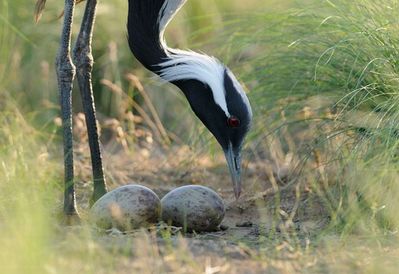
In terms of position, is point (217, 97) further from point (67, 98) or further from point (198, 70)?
point (67, 98)

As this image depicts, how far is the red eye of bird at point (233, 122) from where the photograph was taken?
16.1ft

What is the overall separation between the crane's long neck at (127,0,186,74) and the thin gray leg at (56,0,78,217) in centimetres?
40

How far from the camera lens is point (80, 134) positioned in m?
6.58

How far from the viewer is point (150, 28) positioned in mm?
5262

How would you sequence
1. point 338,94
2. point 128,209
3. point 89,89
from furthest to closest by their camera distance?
point 89,89
point 338,94
point 128,209

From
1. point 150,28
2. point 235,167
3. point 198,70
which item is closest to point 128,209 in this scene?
point 235,167

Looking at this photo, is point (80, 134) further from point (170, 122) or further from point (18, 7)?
point (18, 7)

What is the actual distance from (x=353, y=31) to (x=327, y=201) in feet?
3.48

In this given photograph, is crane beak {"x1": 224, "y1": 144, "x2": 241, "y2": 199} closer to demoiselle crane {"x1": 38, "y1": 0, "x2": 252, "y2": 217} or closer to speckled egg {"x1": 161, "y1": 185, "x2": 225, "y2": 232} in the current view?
demoiselle crane {"x1": 38, "y1": 0, "x2": 252, "y2": 217}

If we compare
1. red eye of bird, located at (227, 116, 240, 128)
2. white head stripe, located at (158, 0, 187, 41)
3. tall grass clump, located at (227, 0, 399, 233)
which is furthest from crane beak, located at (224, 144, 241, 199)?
white head stripe, located at (158, 0, 187, 41)

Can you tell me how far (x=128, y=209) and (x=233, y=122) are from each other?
721 millimetres

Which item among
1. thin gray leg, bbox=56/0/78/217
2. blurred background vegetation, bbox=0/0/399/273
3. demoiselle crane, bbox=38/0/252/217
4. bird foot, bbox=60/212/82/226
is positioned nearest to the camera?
blurred background vegetation, bbox=0/0/399/273

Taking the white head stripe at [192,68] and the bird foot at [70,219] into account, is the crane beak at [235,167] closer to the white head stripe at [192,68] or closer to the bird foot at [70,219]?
the white head stripe at [192,68]

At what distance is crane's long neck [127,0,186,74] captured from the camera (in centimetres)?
524
